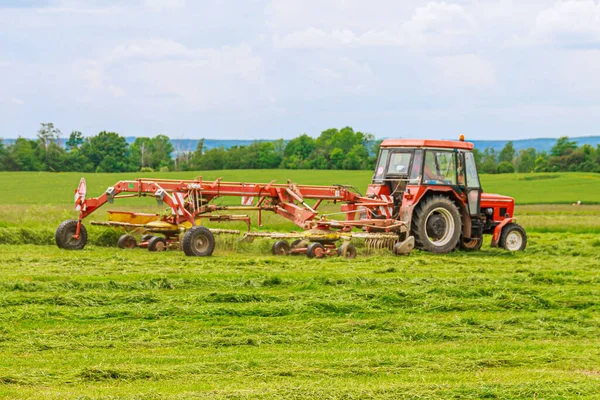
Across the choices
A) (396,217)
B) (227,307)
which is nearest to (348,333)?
(227,307)

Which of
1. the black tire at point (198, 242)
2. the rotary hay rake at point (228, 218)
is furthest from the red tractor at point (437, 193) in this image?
the black tire at point (198, 242)

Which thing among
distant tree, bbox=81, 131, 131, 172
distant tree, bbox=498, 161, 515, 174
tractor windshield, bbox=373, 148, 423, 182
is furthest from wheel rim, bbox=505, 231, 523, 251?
distant tree, bbox=498, 161, 515, 174

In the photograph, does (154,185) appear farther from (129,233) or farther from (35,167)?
(35,167)

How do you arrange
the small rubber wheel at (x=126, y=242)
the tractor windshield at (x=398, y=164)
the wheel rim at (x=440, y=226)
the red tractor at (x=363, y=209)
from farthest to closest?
the tractor windshield at (x=398, y=164), the wheel rim at (x=440, y=226), the small rubber wheel at (x=126, y=242), the red tractor at (x=363, y=209)

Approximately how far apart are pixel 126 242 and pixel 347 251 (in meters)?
4.24

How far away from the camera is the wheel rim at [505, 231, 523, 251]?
18.3 metres

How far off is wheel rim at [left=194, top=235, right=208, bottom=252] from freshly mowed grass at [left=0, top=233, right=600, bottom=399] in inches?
48.2

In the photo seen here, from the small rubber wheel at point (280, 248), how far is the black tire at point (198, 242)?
4.92 ft

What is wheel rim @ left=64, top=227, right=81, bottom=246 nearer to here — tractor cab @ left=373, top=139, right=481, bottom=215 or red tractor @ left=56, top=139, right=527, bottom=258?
red tractor @ left=56, top=139, right=527, bottom=258

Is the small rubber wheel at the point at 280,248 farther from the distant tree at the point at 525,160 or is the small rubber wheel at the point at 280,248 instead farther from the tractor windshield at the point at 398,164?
the distant tree at the point at 525,160

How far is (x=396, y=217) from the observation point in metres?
17.4

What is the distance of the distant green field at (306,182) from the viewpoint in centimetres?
4375

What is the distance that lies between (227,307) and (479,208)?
9.24 metres

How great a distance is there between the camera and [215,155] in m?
73.2
